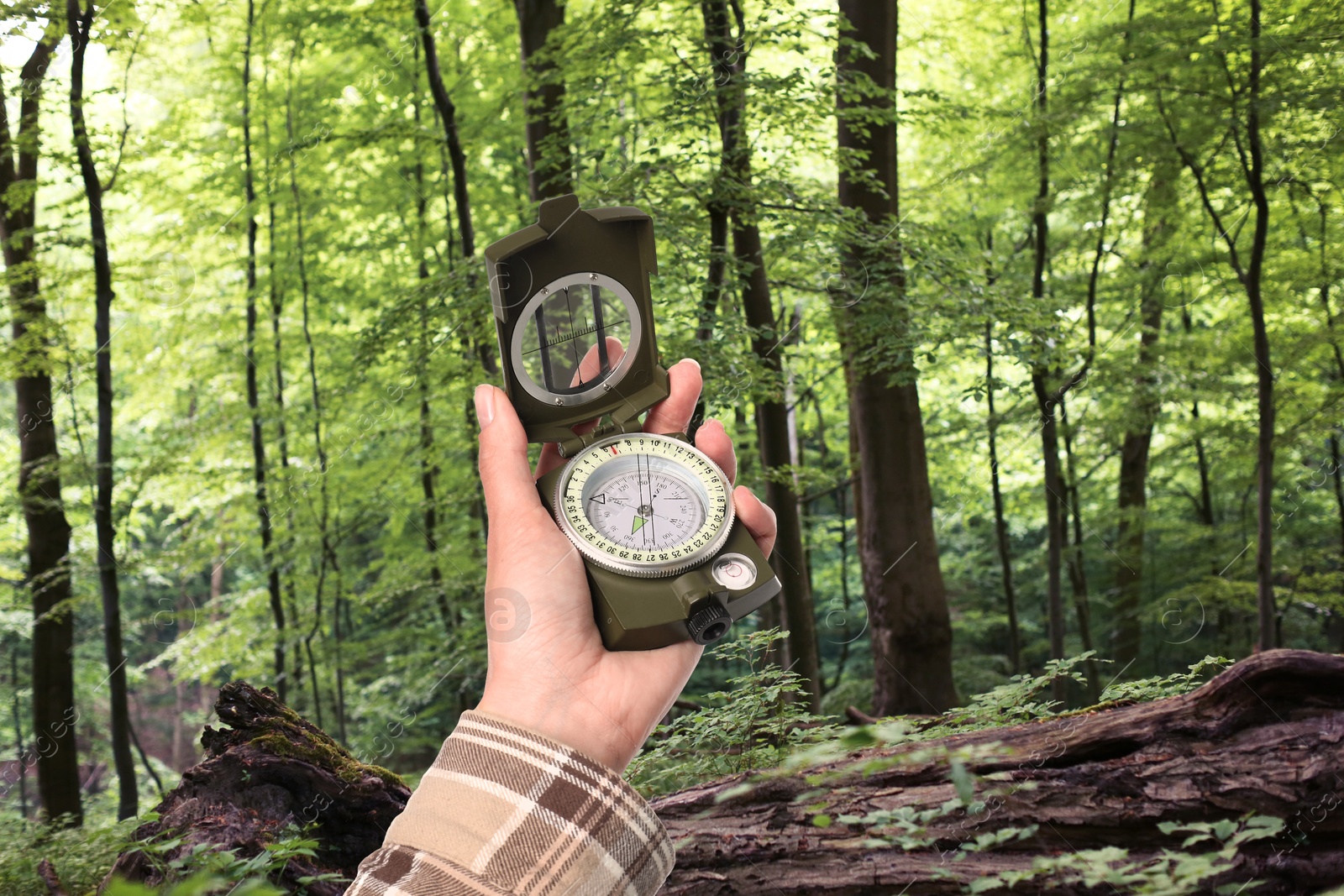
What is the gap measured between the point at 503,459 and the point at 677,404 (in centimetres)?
46

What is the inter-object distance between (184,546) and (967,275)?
566 centimetres

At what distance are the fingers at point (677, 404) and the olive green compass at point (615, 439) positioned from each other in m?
0.03

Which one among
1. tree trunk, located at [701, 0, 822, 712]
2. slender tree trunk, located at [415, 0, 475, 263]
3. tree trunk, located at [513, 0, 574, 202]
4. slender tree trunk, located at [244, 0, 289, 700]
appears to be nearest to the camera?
tree trunk, located at [701, 0, 822, 712]

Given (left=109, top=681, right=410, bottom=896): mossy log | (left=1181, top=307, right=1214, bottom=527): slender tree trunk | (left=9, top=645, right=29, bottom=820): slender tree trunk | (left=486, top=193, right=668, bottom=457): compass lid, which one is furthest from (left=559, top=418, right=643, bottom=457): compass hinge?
(left=9, top=645, right=29, bottom=820): slender tree trunk

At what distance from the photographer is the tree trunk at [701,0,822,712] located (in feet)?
14.6

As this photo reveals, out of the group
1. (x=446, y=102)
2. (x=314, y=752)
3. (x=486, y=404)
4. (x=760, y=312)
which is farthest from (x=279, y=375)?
(x=486, y=404)

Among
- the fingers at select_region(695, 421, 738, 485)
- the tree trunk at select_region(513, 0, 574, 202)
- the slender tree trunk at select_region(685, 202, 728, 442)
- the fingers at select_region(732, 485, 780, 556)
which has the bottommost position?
the fingers at select_region(732, 485, 780, 556)

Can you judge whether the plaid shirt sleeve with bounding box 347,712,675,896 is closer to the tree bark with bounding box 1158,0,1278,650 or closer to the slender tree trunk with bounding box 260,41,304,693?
the tree bark with bounding box 1158,0,1278,650

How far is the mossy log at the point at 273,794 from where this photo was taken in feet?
7.61

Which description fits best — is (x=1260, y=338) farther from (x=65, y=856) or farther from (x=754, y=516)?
(x=65, y=856)

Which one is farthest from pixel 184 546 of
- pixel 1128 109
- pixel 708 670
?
pixel 1128 109

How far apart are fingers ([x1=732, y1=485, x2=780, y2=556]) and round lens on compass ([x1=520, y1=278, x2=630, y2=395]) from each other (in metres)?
0.37

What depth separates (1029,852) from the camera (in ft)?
6.35

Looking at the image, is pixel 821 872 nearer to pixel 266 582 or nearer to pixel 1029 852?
→ pixel 1029 852
